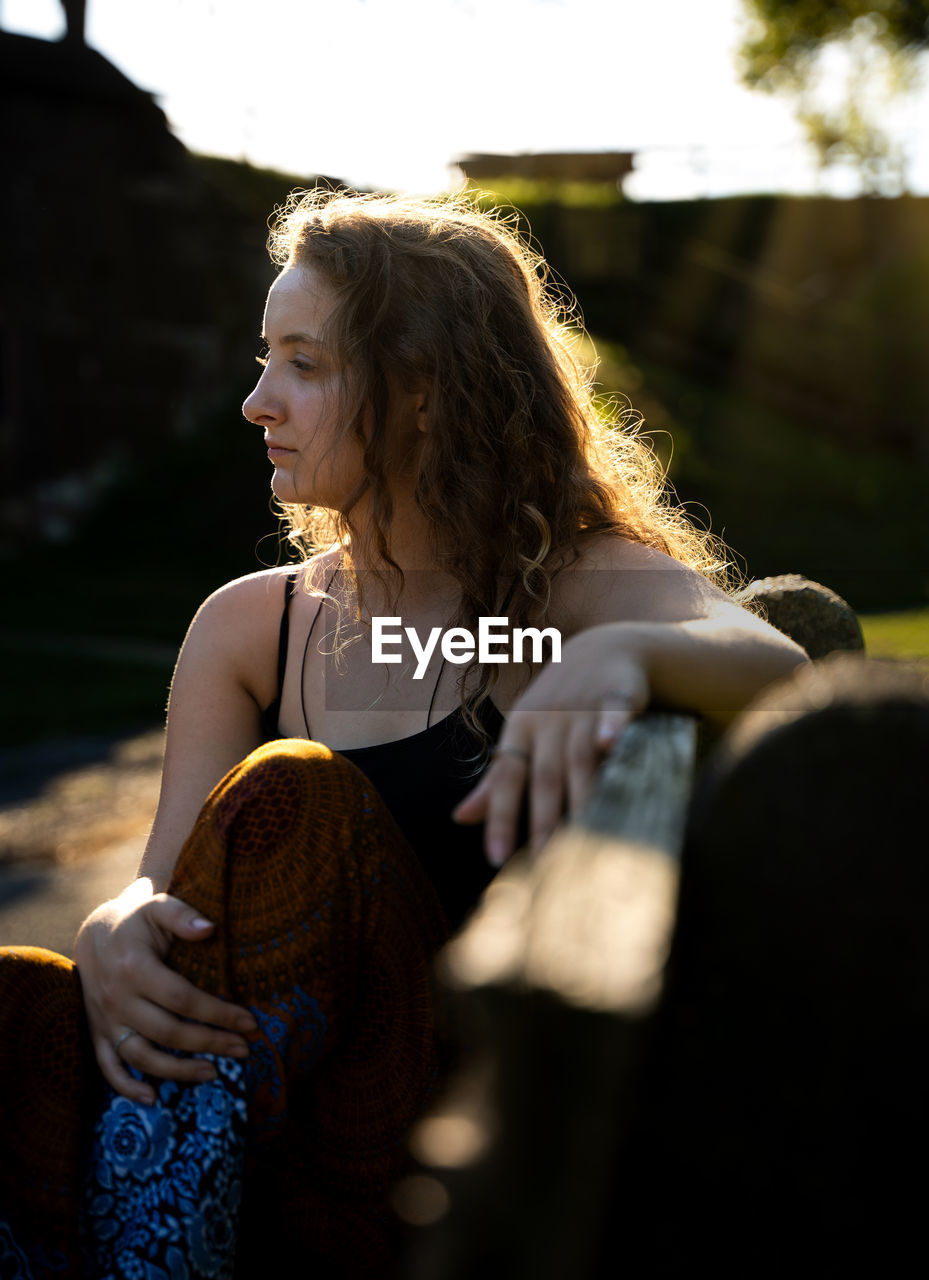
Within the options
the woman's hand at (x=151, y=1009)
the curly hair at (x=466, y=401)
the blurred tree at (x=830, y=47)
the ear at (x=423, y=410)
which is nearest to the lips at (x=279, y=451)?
the curly hair at (x=466, y=401)

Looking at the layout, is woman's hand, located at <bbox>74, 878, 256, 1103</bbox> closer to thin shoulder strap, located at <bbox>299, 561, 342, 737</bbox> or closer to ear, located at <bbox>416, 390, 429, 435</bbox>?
thin shoulder strap, located at <bbox>299, 561, 342, 737</bbox>

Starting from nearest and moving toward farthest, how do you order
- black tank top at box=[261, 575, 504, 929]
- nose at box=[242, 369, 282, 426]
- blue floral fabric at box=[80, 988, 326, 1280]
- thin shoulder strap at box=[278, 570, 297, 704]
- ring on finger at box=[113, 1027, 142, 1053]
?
blue floral fabric at box=[80, 988, 326, 1280], ring on finger at box=[113, 1027, 142, 1053], black tank top at box=[261, 575, 504, 929], nose at box=[242, 369, 282, 426], thin shoulder strap at box=[278, 570, 297, 704]

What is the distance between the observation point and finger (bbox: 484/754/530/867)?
3.59ft

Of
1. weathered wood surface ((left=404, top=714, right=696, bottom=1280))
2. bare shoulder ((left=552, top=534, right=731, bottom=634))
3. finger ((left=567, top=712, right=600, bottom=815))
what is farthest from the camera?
bare shoulder ((left=552, top=534, right=731, bottom=634))

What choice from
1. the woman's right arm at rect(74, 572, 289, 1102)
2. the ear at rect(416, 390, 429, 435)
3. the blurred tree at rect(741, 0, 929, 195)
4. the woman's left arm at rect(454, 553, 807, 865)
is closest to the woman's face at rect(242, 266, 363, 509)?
the ear at rect(416, 390, 429, 435)

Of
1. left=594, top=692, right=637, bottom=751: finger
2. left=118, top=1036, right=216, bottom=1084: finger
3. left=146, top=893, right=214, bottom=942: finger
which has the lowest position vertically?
left=118, top=1036, right=216, bottom=1084: finger

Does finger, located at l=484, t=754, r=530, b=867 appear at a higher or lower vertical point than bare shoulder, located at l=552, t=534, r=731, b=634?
lower

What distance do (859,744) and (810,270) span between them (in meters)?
24.5

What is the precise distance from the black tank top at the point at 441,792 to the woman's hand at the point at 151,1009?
47 centimetres

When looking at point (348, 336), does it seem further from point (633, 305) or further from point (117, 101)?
point (633, 305)

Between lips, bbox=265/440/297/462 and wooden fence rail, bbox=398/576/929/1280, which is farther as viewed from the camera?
lips, bbox=265/440/297/462

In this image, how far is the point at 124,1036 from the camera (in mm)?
1397

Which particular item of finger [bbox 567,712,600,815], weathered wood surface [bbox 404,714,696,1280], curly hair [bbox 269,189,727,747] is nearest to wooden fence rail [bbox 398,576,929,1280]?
weathered wood surface [bbox 404,714,696,1280]

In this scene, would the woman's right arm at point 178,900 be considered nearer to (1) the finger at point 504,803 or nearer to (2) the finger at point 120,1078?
(2) the finger at point 120,1078
